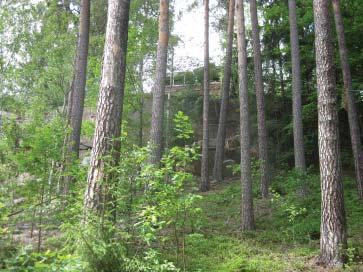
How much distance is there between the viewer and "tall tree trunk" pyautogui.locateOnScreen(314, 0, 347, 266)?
6434 millimetres

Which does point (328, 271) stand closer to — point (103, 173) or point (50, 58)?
point (103, 173)

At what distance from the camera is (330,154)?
6.61 m

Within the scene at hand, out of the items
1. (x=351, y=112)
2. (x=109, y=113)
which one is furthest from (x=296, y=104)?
(x=109, y=113)

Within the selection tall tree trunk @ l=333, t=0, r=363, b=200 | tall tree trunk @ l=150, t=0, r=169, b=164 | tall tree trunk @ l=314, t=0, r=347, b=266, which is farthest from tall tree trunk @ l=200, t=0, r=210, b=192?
tall tree trunk @ l=314, t=0, r=347, b=266

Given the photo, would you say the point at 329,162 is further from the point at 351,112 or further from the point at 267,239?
the point at 351,112

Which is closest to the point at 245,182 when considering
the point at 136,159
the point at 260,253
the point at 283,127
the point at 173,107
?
the point at 260,253

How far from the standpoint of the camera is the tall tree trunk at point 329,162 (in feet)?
21.1

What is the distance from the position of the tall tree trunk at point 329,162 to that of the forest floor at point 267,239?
0.30 metres

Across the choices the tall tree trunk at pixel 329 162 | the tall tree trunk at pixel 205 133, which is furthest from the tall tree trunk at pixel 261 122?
the tall tree trunk at pixel 329 162

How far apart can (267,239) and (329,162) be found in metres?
3.06

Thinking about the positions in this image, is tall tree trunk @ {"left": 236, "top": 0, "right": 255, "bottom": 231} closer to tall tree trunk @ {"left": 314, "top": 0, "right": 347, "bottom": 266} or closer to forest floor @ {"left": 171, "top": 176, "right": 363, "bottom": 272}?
forest floor @ {"left": 171, "top": 176, "right": 363, "bottom": 272}

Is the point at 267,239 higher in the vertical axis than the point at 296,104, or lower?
lower

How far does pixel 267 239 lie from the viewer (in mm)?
8836

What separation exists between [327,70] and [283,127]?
11.4 m
